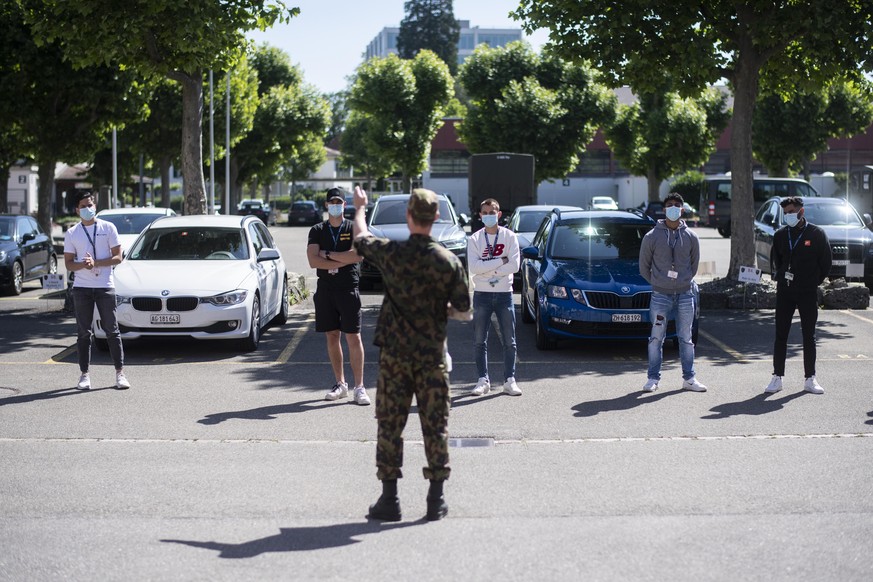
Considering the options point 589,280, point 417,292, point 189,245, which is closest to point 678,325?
point 589,280

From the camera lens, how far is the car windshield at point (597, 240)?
45.1ft

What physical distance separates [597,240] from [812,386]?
4.20 metres

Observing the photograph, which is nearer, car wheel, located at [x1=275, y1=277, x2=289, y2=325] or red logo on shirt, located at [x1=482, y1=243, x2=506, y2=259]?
red logo on shirt, located at [x1=482, y1=243, x2=506, y2=259]

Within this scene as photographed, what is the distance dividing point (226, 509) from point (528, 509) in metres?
1.72

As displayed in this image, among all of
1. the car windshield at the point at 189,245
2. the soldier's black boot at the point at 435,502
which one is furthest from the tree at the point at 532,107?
the soldier's black boot at the point at 435,502

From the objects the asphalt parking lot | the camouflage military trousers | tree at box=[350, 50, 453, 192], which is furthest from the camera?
tree at box=[350, 50, 453, 192]

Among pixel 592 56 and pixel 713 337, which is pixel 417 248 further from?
pixel 592 56

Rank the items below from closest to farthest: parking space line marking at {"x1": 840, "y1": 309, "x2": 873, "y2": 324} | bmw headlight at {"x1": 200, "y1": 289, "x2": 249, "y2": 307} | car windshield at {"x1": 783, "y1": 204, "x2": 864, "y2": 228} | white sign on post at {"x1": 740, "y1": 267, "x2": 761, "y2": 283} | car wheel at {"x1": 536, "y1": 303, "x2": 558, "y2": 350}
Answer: bmw headlight at {"x1": 200, "y1": 289, "x2": 249, "y2": 307} < car wheel at {"x1": 536, "y1": 303, "x2": 558, "y2": 350} < white sign on post at {"x1": 740, "y1": 267, "x2": 761, "y2": 283} < parking space line marking at {"x1": 840, "y1": 309, "x2": 873, "y2": 324} < car windshield at {"x1": 783, "y1": 204, "x2": 864, "y2": 228}

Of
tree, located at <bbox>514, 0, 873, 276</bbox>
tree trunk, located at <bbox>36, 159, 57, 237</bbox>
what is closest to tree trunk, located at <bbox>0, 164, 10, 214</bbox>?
tree trunk, located at <bbox>36, 159, 57, 237</bbox>

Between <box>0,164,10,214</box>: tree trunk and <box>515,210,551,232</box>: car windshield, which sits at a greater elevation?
<box>0,164,10,214</box>: tree trunk

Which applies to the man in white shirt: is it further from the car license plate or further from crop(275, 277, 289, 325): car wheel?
crop(275, 277, 289, 325): car wheel

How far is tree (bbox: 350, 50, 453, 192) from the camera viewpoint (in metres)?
62.9

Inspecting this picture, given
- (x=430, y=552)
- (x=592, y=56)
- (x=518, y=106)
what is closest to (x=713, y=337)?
(x=592, y=56)

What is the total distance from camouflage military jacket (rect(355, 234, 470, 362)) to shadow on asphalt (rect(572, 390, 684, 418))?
3500 millimetres
